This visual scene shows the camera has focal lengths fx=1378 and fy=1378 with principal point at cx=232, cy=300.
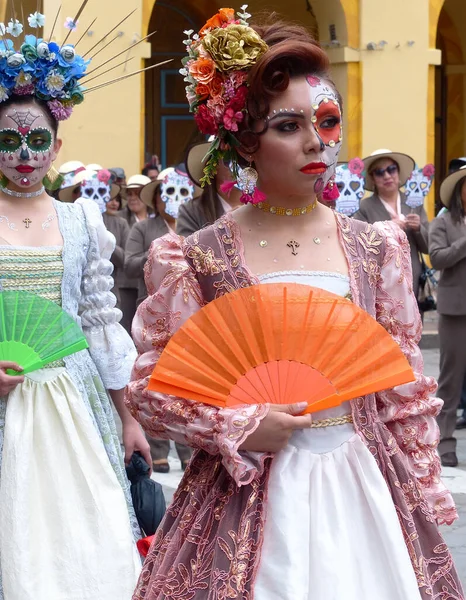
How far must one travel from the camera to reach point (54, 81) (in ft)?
16.2

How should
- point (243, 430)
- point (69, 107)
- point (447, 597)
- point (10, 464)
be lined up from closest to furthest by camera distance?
point (243, 430), point (447, 597), point (10, 464), point (69, 107)

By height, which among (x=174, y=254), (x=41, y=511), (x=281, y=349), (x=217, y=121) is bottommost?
(x=41, y=511)

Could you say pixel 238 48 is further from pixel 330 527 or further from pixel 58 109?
pixel 58 109

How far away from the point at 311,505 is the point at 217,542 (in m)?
0.22

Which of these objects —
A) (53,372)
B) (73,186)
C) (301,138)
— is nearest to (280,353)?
(301,138)

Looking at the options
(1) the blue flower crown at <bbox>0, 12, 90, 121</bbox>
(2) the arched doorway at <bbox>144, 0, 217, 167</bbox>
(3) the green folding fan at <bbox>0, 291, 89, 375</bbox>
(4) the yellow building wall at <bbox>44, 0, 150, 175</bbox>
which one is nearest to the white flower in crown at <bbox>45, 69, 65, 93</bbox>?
(1) the blue flower crown at <bbox>0, 12, 90, 121</bbox>

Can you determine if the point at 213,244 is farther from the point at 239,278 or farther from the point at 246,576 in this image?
the point at 246,576

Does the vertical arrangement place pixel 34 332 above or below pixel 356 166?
below

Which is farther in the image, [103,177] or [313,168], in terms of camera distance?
[103,177]

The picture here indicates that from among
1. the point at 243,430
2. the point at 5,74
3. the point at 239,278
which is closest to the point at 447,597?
the point at 243,430

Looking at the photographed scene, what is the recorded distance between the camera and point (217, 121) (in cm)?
337

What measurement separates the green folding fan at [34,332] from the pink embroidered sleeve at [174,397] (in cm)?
130

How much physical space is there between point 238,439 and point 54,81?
233cm

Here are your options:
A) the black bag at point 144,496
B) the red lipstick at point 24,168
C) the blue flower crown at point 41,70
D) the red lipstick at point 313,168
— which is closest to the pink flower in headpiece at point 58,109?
the blue flower crown at point 41,70
